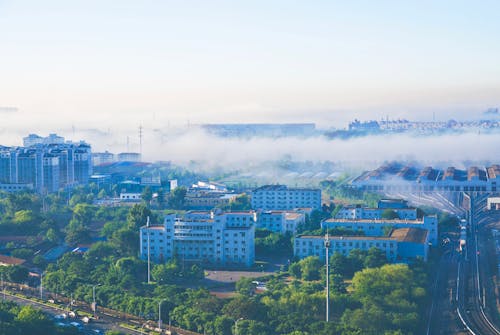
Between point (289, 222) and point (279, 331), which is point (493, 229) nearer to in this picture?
point (289, 222)

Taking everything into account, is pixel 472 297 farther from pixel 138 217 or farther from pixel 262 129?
pixel 262 129

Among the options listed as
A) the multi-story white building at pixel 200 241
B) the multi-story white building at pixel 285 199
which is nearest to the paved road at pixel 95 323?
the multi-story white building at pixel 200 241

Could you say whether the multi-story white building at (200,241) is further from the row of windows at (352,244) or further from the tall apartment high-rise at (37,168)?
the tall apartment high-rise at (37,168)

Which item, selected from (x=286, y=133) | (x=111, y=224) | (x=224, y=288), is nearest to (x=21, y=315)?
(x=224, y=288)

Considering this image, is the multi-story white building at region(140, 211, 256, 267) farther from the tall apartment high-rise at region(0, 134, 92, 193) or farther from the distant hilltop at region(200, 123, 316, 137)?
the distant hilltop at region(200, 123, 316, 137)

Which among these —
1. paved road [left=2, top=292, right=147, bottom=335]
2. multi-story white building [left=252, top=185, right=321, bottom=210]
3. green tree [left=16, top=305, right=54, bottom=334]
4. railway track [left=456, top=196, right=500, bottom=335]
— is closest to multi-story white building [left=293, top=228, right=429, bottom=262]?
railway track [left=456, top=196, right=500, bottom=335]

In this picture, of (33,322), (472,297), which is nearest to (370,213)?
(472,297)
